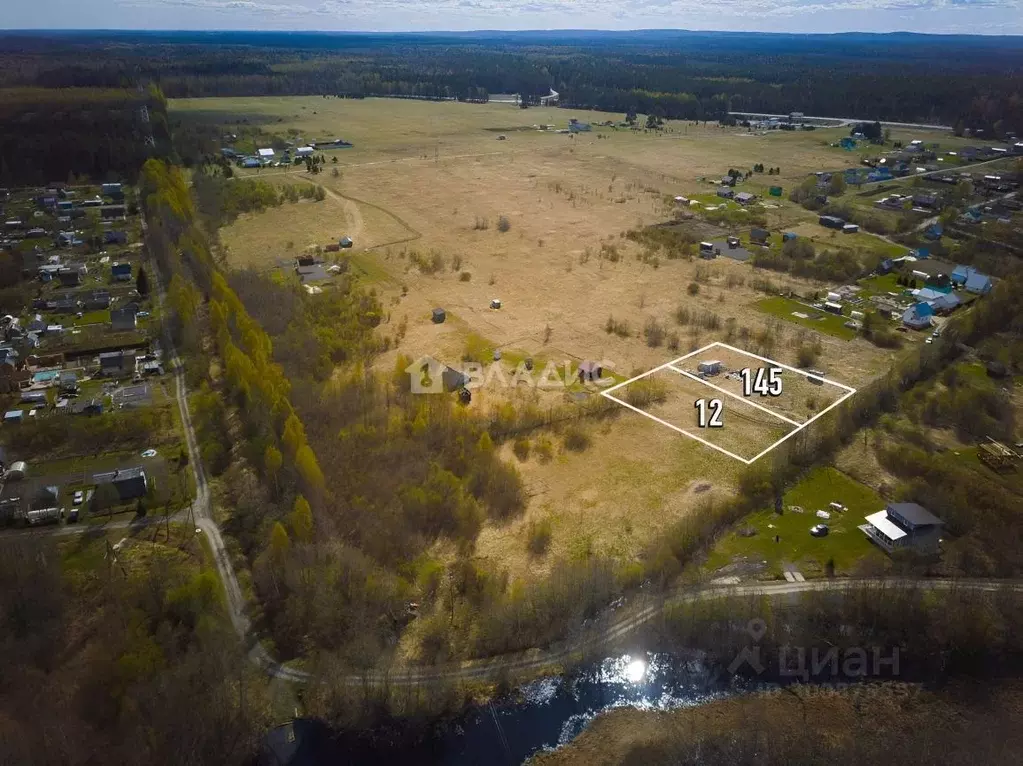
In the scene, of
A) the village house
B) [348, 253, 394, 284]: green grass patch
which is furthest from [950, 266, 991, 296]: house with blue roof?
the village house

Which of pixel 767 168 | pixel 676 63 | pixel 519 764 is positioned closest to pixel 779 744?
pixel 519 764

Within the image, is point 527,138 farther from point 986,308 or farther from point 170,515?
point 170,515

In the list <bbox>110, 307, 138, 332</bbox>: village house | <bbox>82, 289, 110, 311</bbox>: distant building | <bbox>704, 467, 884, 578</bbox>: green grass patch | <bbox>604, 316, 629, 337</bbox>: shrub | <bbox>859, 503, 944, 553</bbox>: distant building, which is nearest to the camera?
<bbox>704, 467, 884, 578</bbox>: green grass patch

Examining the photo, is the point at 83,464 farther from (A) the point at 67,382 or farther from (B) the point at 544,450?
(B) the point at 544,450

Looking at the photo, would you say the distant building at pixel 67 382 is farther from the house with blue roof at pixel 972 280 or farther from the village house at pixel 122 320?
the house with blue roof at pixel 972 280

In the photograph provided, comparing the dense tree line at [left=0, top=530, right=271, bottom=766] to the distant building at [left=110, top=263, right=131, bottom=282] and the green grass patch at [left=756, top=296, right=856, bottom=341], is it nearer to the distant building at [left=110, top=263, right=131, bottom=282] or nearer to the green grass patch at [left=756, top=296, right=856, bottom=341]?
the distant building at [left=110, top=263, right=131, bottom=282]
